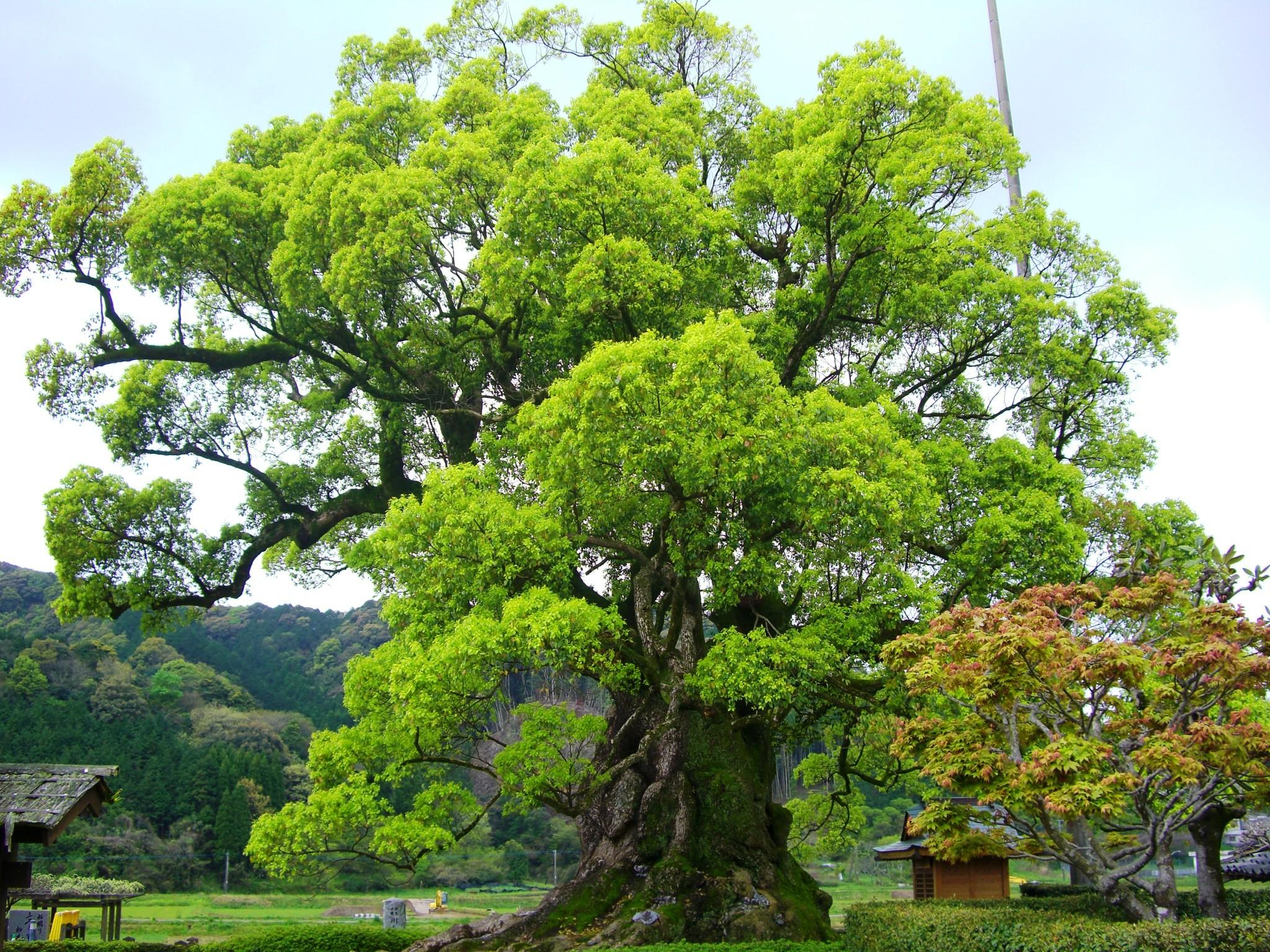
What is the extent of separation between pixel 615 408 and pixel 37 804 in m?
6.59

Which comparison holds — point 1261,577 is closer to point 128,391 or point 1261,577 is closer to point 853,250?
point 853,250

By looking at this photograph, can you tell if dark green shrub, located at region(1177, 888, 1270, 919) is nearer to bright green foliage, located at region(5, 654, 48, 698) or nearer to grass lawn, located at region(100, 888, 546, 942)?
grass lawn, located at region(100, 888, 546, 942)

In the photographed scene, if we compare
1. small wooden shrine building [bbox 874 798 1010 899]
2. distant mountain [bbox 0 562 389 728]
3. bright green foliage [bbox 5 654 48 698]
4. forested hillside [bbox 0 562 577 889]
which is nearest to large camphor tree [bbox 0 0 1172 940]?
small wooden shrine building [bbox 874 798 1010 899]

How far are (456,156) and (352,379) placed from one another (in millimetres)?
4335

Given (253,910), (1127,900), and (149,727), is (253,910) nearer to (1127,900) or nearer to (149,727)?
(149,727)

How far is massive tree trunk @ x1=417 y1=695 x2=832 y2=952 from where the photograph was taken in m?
12.0

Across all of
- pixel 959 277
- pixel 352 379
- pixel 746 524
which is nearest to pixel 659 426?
pixel 746 524

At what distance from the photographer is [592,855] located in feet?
45.3

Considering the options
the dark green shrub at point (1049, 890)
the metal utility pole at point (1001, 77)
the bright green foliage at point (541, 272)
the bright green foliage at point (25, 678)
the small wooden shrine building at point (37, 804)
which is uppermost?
the metal utility pole at point (1001, 77)

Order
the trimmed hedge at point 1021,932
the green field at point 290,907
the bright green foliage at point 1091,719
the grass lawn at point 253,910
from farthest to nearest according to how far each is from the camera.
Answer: the green field at point 290,907
the grass lawn at point 253,910
the bright green foliage at point 1091,719
the trimmed hedge at point 1021,932

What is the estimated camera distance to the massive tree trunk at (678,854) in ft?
39.4

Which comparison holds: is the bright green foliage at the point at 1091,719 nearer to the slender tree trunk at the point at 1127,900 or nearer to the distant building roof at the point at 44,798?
the slender tree trunk at the point at 1127,900

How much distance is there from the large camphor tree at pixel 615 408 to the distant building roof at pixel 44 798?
2.77m

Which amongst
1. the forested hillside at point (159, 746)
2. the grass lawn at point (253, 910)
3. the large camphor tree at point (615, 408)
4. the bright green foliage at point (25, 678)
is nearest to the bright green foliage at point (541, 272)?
the large camphor tree at point (615, 408)
